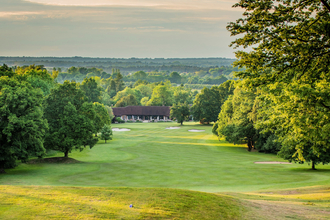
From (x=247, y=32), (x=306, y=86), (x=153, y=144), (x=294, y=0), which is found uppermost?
(x=294, y=0)

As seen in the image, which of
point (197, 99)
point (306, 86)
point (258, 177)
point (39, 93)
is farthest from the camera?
point (197, 99)

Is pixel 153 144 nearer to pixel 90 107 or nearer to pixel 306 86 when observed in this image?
pixel 90 107

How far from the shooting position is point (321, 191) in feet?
66.6

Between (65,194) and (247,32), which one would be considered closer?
(65,194)

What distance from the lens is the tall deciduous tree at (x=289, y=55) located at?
15.9m

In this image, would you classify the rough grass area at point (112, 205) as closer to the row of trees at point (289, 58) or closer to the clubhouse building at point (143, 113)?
the row of trees at point (289, 58)

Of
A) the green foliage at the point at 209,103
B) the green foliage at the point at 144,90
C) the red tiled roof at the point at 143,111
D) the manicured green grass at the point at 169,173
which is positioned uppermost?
the green foliage at the point at 144,90

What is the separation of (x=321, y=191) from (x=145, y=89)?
6367 inches

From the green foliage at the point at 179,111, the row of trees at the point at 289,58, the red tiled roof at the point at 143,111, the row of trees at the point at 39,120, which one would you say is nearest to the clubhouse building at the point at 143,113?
the red tiled roof at the point at 143,111

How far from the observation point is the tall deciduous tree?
1591cm

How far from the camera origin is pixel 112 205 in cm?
1256

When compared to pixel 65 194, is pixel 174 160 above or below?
below

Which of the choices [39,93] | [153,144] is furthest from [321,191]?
[153,144]

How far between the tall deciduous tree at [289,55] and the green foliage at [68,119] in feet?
84.7
